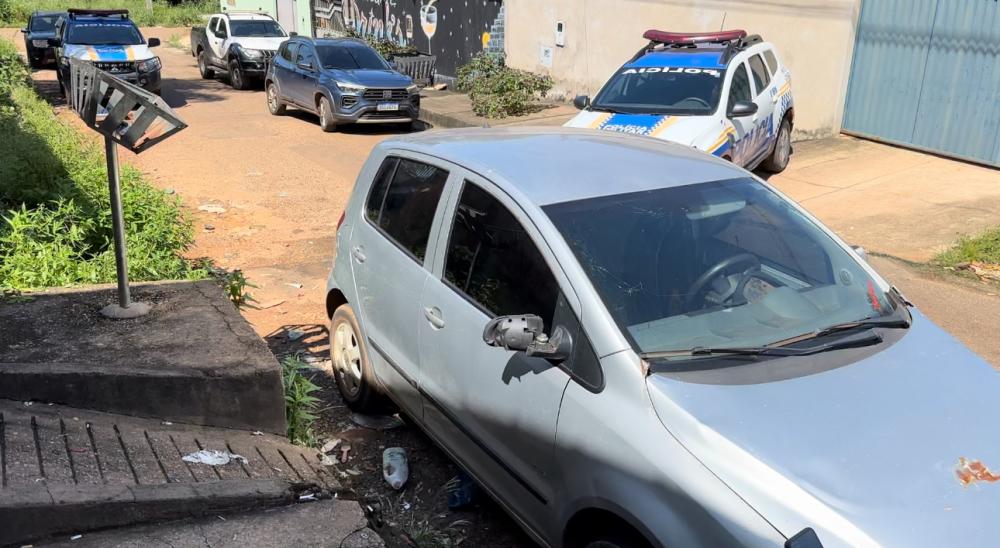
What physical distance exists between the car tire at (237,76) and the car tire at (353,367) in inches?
701

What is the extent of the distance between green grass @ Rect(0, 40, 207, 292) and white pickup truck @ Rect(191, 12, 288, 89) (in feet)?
38.3

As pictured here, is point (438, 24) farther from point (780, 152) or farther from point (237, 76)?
point (780, 152)

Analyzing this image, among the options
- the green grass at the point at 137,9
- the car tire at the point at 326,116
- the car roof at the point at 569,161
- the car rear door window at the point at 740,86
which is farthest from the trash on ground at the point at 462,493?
the green grass at the point at 137,9

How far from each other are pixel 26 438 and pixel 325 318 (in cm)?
349

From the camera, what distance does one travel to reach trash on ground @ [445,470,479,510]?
4438 mm

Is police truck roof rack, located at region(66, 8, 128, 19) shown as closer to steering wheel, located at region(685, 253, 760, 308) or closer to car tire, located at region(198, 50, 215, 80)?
car tire, located at region(198, 50, 215, 80)

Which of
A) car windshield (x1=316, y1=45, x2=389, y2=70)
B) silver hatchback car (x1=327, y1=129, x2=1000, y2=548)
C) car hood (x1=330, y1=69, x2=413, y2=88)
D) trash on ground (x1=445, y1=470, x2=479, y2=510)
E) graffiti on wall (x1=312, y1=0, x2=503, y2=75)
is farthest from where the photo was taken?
graffiti on wall (x1=312, y1=0, x2=503, y2=75)

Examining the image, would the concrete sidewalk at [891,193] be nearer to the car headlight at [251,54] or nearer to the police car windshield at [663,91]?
the police car windshield at [663,91]

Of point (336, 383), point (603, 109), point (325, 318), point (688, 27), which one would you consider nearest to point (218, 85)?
point (688, 27)

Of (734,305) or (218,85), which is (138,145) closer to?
(734,305)

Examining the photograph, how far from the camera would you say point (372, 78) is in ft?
51.8

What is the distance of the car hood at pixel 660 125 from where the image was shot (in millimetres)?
9305

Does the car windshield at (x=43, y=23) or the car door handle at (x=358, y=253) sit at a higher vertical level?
the car windshield at (x=43, y=23)

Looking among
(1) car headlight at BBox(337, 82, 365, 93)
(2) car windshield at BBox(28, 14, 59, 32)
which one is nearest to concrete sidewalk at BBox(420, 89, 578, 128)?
(1) car headlight at BBox(337, 82, 365, 93)
